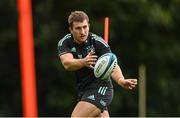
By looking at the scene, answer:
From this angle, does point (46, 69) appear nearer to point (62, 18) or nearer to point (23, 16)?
point (62, 18)

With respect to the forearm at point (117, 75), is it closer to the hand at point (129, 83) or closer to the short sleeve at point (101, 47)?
the hand at point (129, 83)

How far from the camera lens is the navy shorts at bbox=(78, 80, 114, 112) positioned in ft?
36.0

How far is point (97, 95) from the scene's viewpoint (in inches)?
433

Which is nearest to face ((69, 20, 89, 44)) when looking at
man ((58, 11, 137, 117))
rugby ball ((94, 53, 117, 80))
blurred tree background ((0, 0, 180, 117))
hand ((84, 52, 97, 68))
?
man ((58, 11, 137, 117))

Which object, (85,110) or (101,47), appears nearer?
(85,110)

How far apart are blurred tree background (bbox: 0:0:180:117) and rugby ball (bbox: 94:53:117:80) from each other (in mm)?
16607

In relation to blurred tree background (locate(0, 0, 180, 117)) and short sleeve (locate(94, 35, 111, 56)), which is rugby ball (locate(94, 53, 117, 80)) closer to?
short sleeve (locate(94, 35, 111, 56))

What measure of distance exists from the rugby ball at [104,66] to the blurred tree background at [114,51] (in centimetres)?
1661

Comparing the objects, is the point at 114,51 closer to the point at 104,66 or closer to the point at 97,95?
the point at 97,95

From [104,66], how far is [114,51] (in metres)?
17.1

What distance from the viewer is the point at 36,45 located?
91.8 ft

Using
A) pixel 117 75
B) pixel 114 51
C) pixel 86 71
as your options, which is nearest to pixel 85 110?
pixel 86 71

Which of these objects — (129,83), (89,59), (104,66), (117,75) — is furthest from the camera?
(117,75)

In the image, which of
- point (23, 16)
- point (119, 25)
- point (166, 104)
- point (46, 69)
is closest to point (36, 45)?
point (46, 69)
